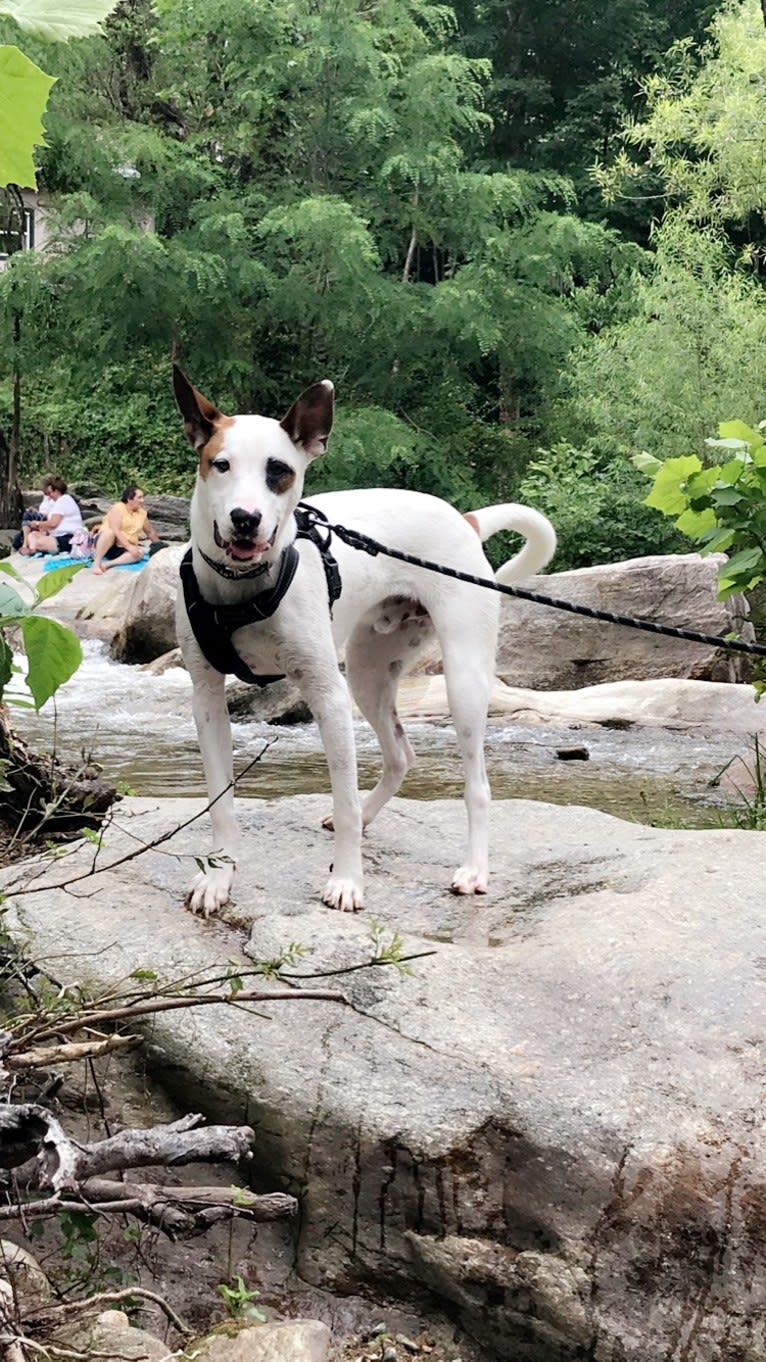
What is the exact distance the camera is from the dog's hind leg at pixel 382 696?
14.4 ft

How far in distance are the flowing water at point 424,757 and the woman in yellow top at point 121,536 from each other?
549 centimetres

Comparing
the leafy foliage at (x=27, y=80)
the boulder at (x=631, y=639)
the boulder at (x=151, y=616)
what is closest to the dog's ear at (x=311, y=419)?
the leafy foliage at (x=27, y=80)

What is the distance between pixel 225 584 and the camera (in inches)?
132

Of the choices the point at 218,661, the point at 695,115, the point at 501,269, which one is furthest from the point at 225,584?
the point at 695,115

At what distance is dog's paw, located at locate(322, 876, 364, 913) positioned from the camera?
3.42 meters

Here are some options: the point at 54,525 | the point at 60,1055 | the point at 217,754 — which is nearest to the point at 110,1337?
the point at 60,1055

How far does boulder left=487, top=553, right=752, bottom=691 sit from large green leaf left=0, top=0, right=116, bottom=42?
1145 centimetres

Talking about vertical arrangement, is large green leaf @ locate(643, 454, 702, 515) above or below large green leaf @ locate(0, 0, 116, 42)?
below

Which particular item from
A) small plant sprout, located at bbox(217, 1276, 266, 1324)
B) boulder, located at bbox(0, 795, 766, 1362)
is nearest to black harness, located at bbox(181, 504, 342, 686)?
boulder, located at bbox(0, 795, 766, 1362)

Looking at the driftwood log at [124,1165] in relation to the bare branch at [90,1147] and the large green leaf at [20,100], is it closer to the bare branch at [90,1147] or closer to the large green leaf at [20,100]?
the bare branch at [90,1147]

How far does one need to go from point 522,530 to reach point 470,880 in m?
1.28

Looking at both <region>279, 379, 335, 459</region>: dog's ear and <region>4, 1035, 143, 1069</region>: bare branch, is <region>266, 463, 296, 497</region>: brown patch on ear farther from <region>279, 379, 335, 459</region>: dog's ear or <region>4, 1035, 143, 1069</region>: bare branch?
<region>4, 1035, 143, 1069</region>: bare branch

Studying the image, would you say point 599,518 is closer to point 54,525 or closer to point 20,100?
point 54,525

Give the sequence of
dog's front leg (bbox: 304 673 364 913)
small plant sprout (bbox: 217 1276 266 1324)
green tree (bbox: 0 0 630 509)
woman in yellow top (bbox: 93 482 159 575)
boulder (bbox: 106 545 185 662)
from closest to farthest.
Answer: small plant sprout (bbox: 217 1276 266 1324) → dog's front leg (bbox: 304 673 364 913) → boulder (bbox: 106 545 185 662) → woman in yellow top (bbox: 93 482 159 575) → green tree (bbox: 0 0 630 509)
